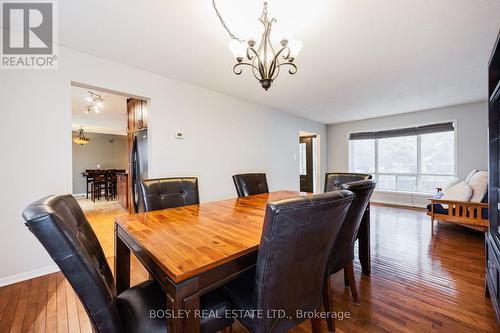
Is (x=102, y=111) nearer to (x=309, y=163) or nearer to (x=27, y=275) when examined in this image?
(x=27, y=275)

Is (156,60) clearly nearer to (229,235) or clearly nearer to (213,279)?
(229,235)

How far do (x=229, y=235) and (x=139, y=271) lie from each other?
Answer: 168cm

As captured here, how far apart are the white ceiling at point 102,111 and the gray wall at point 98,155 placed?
251 centimetres

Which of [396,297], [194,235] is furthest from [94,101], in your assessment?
[396,297]

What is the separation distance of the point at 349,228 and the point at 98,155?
→ 9541mm

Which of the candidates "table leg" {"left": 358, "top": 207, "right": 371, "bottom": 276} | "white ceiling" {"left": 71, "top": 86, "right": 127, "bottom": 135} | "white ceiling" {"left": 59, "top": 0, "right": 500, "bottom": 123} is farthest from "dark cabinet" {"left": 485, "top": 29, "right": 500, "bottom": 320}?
"white ceiling" {"left": 71, "top": 86, "right": 127, "bottom": 135}

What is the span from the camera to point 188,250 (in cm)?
93

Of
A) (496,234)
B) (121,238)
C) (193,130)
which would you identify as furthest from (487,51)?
(121,238)

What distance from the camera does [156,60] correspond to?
249 cm

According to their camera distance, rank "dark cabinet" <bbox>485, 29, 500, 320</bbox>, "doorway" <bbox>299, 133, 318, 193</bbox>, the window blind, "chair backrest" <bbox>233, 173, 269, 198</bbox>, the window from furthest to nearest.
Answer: "doorway" <bbox>299, 133, 318, 193</bbox>, the window, the window blind, "chair backrest" <bbox>233, 173, 269, 198</bbox>, "dark cabinet" <bbox>485, 29, 500, 320</bbox>

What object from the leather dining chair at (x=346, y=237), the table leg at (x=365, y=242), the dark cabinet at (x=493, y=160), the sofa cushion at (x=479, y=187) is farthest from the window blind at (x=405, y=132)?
the leather dining chair at (x=346, y=237)

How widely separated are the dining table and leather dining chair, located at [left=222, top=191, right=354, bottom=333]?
6.3 inches

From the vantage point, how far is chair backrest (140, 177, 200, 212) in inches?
71.7

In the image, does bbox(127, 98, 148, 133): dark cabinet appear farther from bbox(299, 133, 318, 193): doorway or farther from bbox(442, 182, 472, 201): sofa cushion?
bbox(442, 182, 472, 201): sofa cushion
